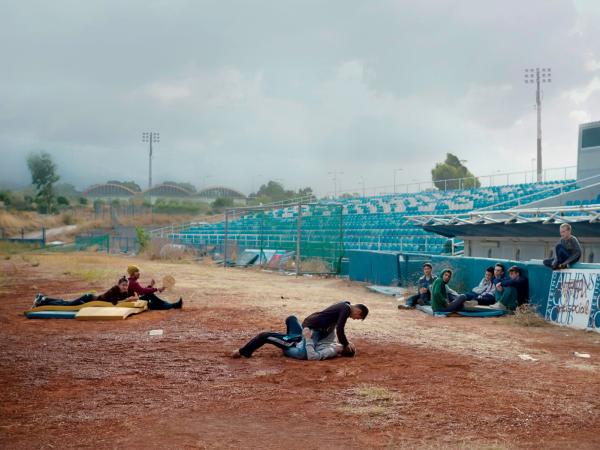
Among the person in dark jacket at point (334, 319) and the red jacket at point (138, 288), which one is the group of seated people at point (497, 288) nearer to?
the person in dark jacket at point (334, 319)

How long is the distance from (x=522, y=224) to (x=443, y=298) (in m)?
5.96

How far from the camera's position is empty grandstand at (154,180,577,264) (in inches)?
1251

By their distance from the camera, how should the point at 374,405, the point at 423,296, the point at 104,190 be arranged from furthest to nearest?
1. the point at 104,190
2. the point at 423,296
3. the point at 374,405

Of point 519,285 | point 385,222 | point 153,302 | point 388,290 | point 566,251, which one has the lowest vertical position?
point 388,290

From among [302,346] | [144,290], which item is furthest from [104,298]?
[302,346]

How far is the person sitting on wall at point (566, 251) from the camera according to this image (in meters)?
13.5

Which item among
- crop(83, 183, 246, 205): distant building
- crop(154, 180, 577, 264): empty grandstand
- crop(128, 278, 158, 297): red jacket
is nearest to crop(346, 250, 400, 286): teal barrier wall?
crop(154, 180, 577, 264): empty grandstand

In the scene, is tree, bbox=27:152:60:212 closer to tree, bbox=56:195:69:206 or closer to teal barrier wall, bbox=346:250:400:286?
tree, bbox=56:195:69:206

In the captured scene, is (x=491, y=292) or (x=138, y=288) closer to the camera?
(x=138, y=288)

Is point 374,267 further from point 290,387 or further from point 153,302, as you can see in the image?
point 290,387

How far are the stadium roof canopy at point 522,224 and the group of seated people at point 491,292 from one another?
9.15ft

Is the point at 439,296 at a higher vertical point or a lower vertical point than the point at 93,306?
higher

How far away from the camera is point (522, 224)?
64.7ft

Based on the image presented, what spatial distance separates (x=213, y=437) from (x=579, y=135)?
28081mm
